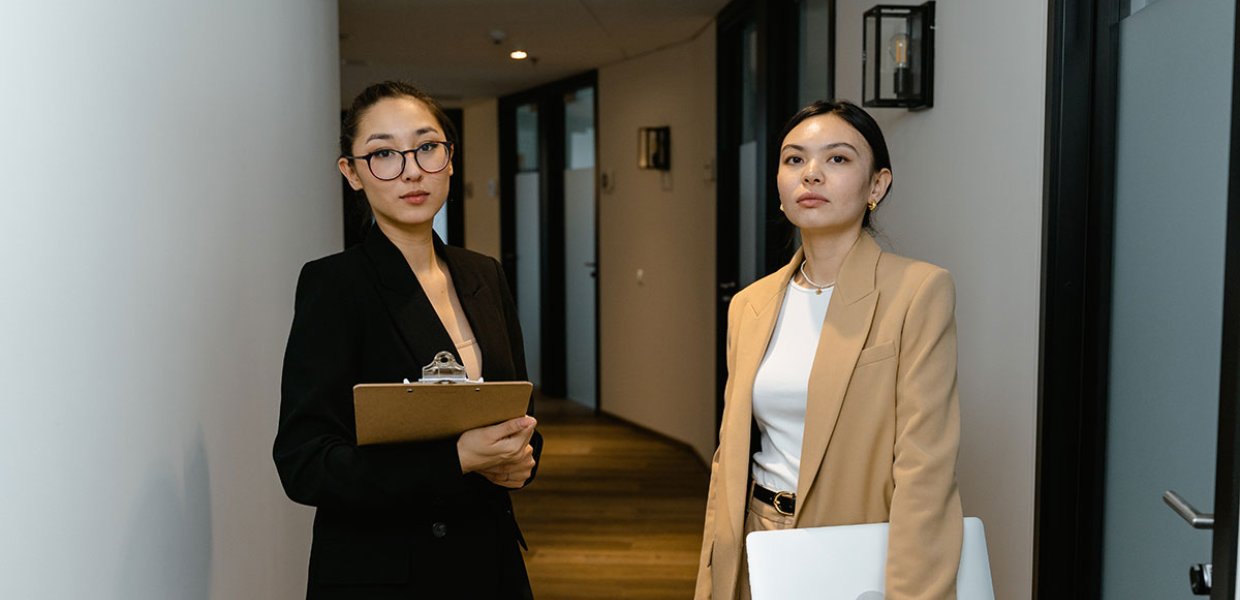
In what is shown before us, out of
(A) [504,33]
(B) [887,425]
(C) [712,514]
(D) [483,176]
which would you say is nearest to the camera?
(B) [887,425]

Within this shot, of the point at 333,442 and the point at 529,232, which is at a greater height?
the point at 529,232

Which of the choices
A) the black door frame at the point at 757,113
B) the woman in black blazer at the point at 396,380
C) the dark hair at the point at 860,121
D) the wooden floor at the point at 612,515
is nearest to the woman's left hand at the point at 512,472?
the woman in black blazer at the point at 396,380

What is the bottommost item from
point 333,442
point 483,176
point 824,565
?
point 824,565

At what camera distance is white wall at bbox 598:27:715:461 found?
6.28m

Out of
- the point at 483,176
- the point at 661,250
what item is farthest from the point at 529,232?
the point at 661,250

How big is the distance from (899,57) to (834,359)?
4.60 ft

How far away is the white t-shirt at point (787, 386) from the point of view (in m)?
1.86

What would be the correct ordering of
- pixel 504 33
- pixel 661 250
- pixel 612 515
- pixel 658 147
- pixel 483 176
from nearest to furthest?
1. pixel 612 515
2. pixel 504 33
3. pixel 658 147
4. pixel 661 250
5. pixel 483 176

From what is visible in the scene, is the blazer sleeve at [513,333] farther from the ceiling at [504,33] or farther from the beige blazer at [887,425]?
the ceiling at [504,33]

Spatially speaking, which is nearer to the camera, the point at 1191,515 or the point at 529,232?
the point at 1191,515

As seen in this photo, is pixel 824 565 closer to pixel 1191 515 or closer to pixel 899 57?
pixel 1191 515

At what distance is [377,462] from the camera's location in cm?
155

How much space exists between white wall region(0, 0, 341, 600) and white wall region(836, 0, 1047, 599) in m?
1.66

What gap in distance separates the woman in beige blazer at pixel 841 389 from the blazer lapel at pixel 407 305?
0.58 meters
